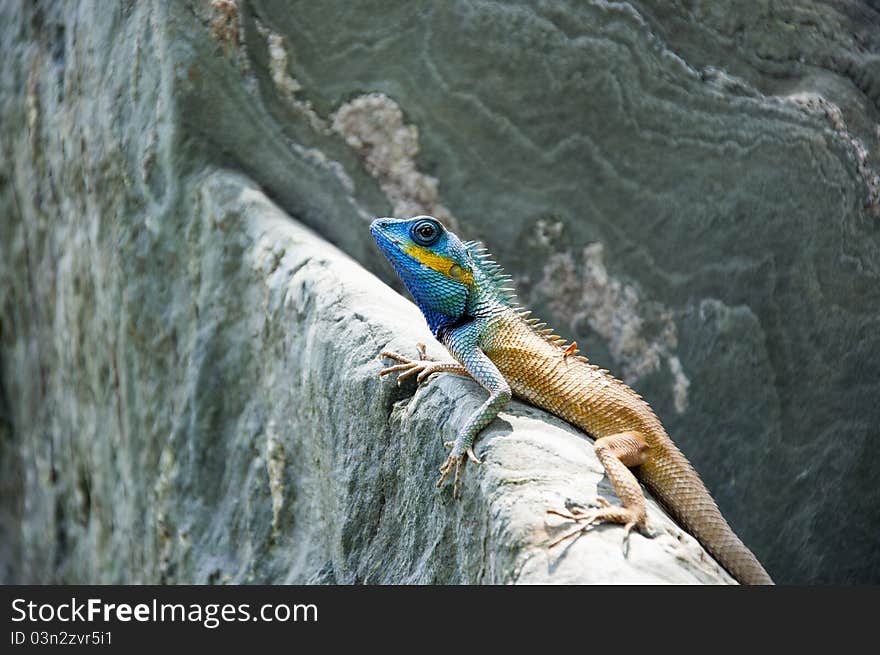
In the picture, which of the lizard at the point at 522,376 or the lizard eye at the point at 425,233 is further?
the lizard eye at the point at 425,233

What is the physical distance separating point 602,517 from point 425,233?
1582mm

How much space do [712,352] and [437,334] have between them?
2.36 m

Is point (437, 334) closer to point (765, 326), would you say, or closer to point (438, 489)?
point (438, 489)

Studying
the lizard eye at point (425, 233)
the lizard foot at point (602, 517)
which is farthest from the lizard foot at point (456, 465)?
the lizard eye at point (425, 233)

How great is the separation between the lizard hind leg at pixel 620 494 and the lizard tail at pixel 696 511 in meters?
0.11

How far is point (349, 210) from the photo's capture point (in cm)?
597

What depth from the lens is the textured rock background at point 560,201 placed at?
561 cm

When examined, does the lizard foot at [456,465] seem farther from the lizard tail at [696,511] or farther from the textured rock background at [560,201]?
the textured rock background at [560,201]

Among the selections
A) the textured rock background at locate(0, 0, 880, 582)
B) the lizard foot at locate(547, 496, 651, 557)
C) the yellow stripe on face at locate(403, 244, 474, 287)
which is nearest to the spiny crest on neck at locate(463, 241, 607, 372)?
the yellow stripe on face at locate(403, 244, 474, 287)

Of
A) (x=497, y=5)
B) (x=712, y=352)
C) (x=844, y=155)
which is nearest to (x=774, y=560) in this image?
(x=712, y=352)

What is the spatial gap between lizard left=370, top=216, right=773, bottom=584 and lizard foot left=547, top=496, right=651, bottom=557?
0.13 m

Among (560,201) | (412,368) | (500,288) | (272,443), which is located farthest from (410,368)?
(560,201)

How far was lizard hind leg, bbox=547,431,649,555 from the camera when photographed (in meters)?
2.93

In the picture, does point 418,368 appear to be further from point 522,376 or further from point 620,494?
point 620,494
